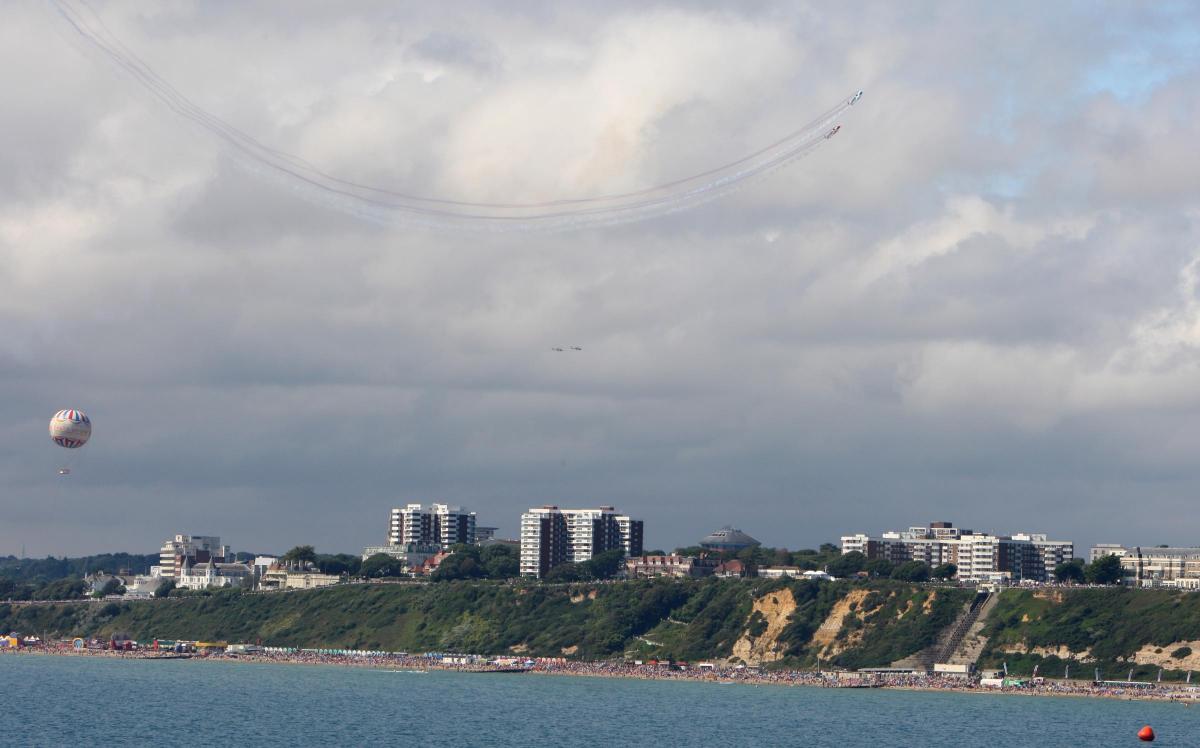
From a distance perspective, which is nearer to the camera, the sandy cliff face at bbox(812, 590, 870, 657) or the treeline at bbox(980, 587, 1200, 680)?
the treeline at bbox(980, 587, 1200, 680)

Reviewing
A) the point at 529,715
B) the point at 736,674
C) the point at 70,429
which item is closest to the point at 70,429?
the point at 70,429

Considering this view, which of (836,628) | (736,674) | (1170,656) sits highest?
(836,628)

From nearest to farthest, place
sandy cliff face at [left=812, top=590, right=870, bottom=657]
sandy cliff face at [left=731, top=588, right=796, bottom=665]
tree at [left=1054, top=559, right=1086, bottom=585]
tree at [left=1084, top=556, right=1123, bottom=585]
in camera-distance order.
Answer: sandy cliff face at [left=812, top=590, right=870, bottom=657], sandy cliff face at [left=731, top=588, right=796, bottom=665], tree at [left=1084, top=556, right=1123, bottom=585], tree at [left=1054, top=559, right=1086, bottom=585]

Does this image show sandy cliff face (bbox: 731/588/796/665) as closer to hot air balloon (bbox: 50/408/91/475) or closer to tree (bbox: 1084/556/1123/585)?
tree (bbox: 1084/556/1123/585)

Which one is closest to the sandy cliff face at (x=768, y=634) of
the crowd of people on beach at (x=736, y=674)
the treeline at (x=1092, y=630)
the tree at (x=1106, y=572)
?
the crowd of people on beach at (x=736, y=674)

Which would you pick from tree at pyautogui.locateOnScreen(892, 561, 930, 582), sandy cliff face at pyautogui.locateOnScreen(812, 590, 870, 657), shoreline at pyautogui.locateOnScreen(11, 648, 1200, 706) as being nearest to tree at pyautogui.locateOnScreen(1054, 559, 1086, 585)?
tree at pyautogui.locateOnScreen(892, 561, 930, 582)

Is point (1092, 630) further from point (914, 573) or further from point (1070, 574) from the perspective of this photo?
point (1070, 574)

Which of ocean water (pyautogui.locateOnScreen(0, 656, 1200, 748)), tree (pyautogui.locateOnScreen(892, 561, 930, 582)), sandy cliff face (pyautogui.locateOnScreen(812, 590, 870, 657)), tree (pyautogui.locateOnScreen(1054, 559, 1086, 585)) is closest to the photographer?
ocean water (pyautogui.locateOnScreen(0, 656, 1200, 748))
